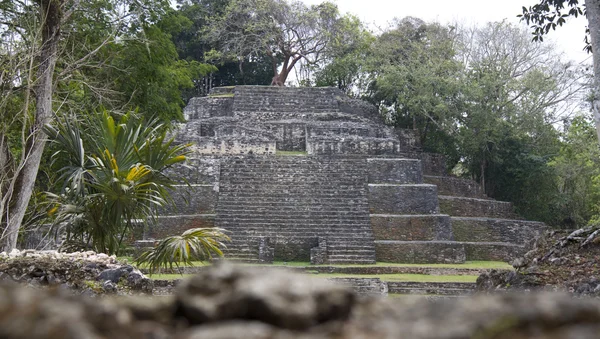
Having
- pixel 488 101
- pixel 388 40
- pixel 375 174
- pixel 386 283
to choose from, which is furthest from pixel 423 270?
pixel 388 40

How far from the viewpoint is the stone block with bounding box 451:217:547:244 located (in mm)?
15391

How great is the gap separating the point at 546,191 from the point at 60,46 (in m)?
16.2

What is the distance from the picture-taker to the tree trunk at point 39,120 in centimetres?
716

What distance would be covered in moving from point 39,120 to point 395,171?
10.2 metres

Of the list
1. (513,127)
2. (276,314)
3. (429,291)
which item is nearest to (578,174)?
(513,127)

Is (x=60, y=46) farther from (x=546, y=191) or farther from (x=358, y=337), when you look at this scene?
(x=546, y=191)

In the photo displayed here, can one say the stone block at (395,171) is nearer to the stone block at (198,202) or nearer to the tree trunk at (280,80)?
the stone block at (198,202)

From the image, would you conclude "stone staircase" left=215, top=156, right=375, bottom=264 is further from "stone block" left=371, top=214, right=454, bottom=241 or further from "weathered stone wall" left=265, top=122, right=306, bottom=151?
"weathered stone wall" left=265, top=122, right=306, bottom=151

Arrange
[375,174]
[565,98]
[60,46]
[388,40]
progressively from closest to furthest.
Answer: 1. [60,46]
2. [375,174]
3. [565,98]
4. [388,40]

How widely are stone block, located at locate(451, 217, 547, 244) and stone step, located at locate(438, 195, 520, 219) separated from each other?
0.75 m

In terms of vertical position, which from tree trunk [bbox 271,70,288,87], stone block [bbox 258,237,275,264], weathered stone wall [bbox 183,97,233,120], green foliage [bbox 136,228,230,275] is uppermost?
tree trunk [bbox 271,70,288,87]

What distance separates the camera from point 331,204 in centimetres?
1517

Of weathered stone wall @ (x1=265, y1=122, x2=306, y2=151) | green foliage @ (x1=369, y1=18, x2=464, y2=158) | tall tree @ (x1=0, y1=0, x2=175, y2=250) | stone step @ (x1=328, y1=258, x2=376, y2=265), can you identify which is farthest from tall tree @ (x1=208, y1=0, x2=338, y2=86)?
tall tree @ (x1=0, y1=0, x2=175, y2=250)

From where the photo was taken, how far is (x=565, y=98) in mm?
21406
